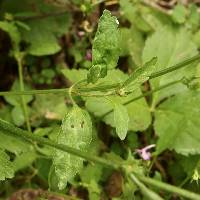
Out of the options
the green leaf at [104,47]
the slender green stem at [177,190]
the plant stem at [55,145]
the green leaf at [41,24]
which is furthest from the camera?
the green leaf at [41,24]

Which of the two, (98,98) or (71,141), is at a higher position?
(71,141)

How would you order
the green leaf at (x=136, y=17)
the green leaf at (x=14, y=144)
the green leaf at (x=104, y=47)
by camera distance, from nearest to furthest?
the green leaf at (x=104, y=47)
the green leaf at (x=14, y=144)
the green leaf at (x=136, y=17)

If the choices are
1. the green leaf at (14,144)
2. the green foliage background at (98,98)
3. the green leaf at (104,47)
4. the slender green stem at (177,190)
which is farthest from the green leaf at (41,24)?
the slender green stem at (177,190)

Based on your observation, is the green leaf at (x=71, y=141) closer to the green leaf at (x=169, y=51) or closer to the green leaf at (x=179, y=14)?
the green leaf at (x=169, y=51)

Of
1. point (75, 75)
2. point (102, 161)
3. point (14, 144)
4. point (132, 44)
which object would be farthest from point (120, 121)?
point (132, 44)

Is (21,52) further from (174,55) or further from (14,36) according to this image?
(174,55)

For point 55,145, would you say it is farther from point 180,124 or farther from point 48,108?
point 48,108

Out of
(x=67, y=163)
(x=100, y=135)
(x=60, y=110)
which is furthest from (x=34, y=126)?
(x=67, y=163)
